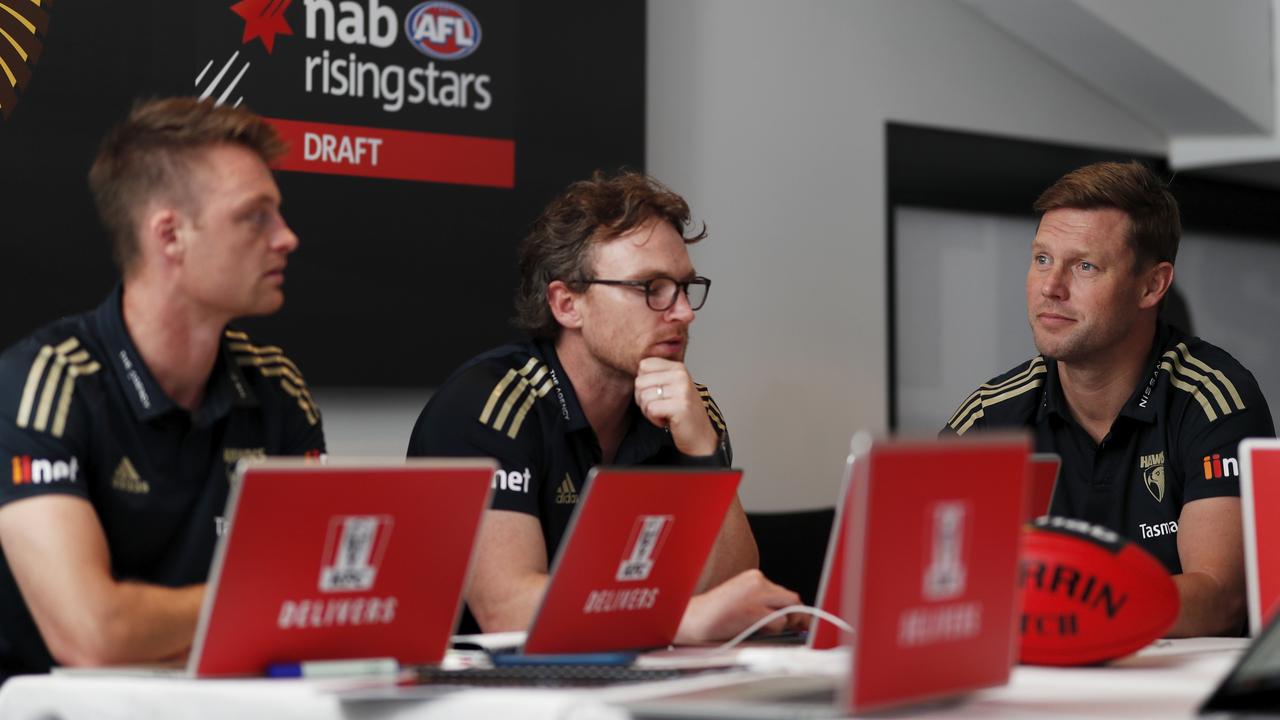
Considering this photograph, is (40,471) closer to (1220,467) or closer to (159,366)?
(159,366)

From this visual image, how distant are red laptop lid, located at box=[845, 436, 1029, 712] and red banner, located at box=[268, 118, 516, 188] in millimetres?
2273

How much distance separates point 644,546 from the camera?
1856 mm

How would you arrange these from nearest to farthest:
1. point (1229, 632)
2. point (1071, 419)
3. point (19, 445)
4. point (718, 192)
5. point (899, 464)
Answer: point (899, 464) → point (19, 445) → point (1229, 632) → point (1071, 419) → point (718, 192)

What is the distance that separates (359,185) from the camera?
11.7 feet

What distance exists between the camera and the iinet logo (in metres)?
1.94

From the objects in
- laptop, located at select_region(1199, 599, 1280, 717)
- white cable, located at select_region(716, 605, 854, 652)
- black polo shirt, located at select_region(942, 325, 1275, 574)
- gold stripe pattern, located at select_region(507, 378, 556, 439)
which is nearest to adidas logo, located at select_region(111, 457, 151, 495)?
gold stripe pattern, located at select_region(507, 378, 556, 439)

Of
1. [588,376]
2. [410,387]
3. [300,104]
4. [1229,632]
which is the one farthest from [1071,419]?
[300,104]

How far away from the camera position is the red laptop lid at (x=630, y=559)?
1767mm

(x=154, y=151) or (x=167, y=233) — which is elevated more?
(x=154, y=151)

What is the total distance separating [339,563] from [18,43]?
6.36 ft

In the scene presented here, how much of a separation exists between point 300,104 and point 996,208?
7.79 ft

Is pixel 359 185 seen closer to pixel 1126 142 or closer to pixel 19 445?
pixel 19 445

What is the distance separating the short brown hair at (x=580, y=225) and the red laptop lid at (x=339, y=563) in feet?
3.75

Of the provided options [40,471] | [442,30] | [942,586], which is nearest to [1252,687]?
[942,586]
